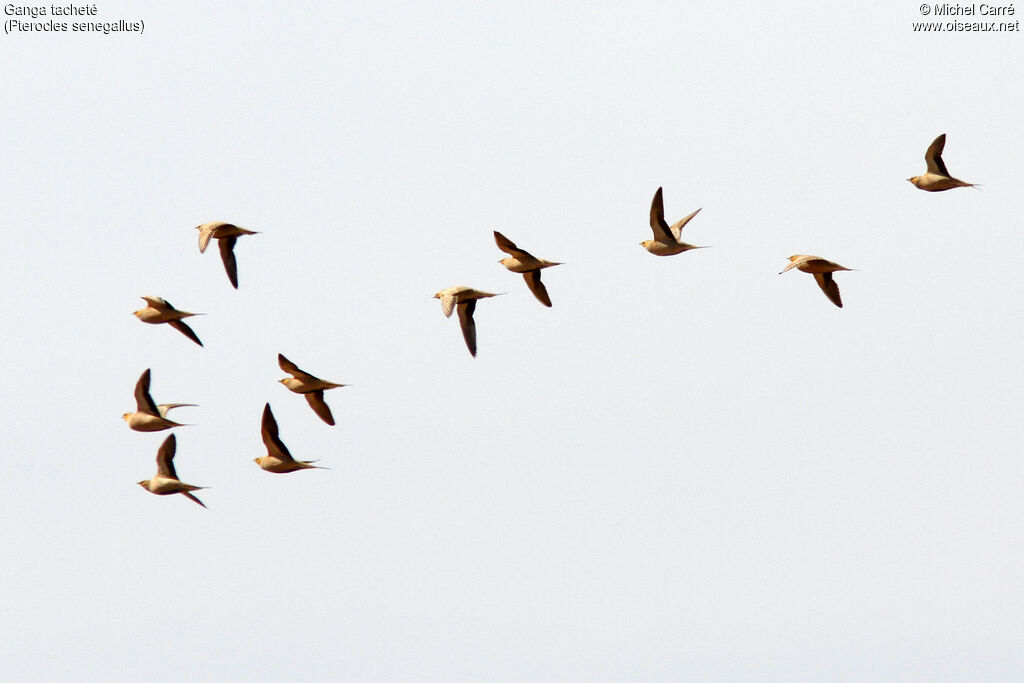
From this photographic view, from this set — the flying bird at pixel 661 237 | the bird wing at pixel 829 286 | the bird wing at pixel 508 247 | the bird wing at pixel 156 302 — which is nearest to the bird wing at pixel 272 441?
the bird wing at pixel 156 302

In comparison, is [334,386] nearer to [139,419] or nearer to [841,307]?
[139,419]

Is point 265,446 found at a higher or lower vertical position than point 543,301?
lower

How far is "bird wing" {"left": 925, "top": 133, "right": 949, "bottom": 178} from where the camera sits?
38.3 meters

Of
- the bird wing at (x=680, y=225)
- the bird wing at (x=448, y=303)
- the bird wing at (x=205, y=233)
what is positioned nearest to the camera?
the bird wing at (x=448, y=303)

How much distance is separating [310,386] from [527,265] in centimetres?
565

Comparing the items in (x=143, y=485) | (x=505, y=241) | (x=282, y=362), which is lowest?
(x=143, y=485)

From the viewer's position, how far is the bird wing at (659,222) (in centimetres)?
3897

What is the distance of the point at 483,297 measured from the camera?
122 ft

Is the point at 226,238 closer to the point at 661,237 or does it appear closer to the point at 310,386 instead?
the point at 310,386

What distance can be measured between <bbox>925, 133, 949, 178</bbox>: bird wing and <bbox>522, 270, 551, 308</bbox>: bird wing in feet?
30.4

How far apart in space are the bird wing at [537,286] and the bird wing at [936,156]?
928 cm

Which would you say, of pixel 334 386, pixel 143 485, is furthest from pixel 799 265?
pixel 143 485

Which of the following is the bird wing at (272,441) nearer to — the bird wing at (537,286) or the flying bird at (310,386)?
the flying bird at (310,386)

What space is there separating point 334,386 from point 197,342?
3.19m
